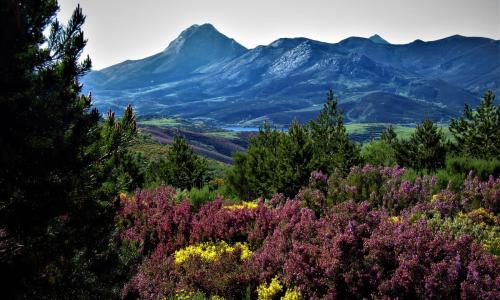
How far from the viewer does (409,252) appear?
19.1ft

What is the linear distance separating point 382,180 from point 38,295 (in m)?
9.97

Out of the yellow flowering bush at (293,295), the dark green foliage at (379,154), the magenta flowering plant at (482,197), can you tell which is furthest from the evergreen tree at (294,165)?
the yellow flowering bush at (293,295)

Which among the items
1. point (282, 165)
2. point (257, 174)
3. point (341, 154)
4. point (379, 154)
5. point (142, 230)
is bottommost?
point (379, 154)

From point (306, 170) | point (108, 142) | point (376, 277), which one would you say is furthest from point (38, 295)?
point (306, 170)

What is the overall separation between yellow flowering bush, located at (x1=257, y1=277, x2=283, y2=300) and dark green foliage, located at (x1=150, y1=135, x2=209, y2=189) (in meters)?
20.4

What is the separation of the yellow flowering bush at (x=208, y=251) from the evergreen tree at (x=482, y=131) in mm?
27483

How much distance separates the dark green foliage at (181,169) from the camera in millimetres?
26500

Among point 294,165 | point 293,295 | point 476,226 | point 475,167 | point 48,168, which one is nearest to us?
point 48,168

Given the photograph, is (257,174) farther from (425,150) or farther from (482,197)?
(482,197)

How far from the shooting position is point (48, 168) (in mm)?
4332

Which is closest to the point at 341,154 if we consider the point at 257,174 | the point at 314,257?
the point at 257,174

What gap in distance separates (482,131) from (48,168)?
34.2 m

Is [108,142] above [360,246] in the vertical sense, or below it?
above

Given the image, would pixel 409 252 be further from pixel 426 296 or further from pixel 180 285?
pixel 180 285
